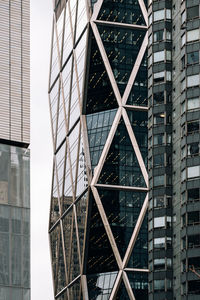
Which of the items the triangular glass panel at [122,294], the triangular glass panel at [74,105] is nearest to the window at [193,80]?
the triangular glass panel at [122,294]

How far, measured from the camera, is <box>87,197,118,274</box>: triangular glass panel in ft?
550

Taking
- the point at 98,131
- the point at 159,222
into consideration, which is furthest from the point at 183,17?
the point at 98,131

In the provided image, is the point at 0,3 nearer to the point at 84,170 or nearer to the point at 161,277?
the point at 161,277

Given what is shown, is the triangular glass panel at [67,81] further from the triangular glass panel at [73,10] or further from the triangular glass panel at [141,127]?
the triangular glass panel at [141,127]

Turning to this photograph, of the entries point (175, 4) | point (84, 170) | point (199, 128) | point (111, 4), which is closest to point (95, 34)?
point (111, 4)

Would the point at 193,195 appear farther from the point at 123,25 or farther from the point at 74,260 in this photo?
the point at 123,25

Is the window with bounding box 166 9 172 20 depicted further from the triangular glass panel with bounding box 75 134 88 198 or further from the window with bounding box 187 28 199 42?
the triangular glass panel with bounding box 75 134 88 198

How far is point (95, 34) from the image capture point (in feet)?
579

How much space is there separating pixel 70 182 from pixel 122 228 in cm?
1727

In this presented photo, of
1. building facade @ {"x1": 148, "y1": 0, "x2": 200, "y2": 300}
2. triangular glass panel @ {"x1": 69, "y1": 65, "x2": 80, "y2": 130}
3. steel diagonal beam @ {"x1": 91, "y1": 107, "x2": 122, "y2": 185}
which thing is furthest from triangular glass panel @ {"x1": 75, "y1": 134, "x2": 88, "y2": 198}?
building facade @ {"x1": 148, "y1": 0, "x2": 200, "y2": 300}

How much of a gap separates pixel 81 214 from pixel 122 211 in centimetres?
676

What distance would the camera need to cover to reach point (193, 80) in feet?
330

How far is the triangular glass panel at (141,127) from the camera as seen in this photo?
17162 cm

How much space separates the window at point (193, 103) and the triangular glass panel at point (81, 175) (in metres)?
72.4
